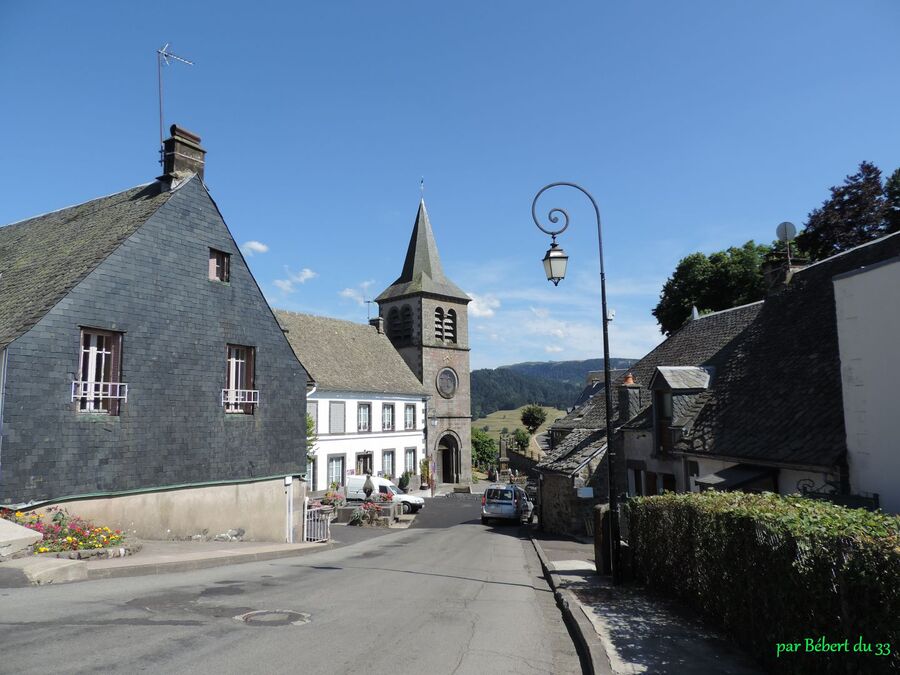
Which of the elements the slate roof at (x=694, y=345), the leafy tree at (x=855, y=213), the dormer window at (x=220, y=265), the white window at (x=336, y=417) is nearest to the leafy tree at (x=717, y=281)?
the leafy tree at (x=855, y=213)

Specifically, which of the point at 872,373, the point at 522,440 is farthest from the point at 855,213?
the point at 522,440

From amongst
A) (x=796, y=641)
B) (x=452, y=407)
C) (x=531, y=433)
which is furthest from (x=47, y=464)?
(x=531, y=433)

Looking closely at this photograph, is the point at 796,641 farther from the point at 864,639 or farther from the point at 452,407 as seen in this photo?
the point at 452,407

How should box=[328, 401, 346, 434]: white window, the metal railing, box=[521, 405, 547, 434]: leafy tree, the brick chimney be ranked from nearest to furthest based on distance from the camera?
the brick chimney → the metal railing → box=[328, 401, 346, 434]: white window → box=[521, 405, 547, 434]: leafy tree

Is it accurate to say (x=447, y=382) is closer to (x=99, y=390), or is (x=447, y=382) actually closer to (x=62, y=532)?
(x=99, y=390)

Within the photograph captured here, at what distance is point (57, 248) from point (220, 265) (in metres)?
3.86

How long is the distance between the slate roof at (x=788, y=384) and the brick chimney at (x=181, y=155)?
1465 cm

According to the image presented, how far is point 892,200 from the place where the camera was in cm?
2873

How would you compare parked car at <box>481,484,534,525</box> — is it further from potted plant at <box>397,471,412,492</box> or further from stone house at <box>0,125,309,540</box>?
potted plant at <box>397,471,412,492</box>

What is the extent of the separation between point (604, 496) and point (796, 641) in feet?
52.6

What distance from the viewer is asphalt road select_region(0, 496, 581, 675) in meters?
5.52

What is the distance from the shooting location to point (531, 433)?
2842 inches

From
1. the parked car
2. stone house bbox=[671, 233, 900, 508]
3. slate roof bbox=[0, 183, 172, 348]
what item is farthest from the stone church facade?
stone house bbox=[671, 233, 900, 508]

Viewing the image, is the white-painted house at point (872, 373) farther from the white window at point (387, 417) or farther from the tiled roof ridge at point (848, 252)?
the white window at point (387, 417)
